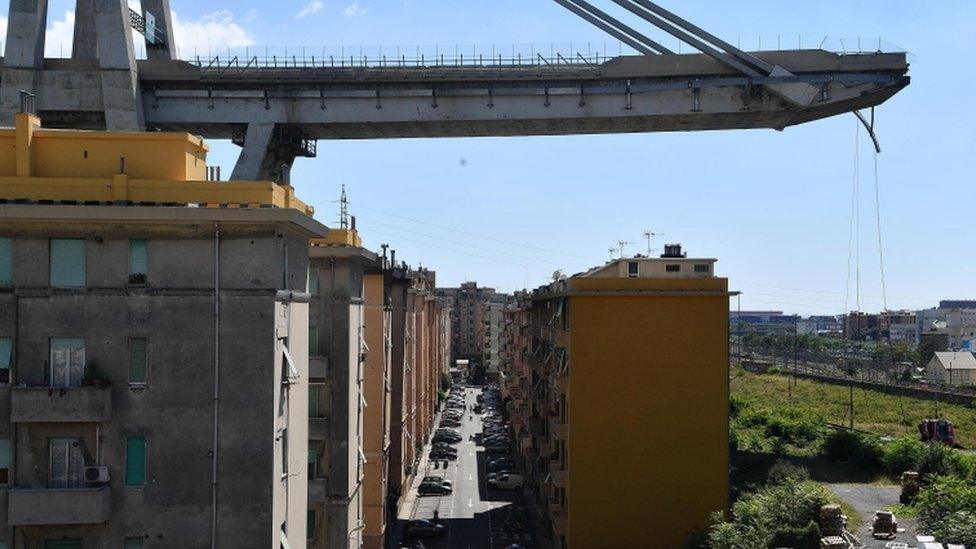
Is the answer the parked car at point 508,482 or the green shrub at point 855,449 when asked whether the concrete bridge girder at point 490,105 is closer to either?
the green shrub at point 855,449

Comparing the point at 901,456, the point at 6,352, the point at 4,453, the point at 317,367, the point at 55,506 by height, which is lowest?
the point at 901,456

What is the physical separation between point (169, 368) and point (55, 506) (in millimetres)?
2247

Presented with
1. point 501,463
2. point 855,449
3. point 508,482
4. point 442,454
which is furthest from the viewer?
point 442,454

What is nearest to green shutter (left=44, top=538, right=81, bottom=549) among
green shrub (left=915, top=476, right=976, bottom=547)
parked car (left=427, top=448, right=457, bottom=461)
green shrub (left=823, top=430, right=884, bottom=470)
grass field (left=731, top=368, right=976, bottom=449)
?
green shrub (left=915, top=476, right=976, bottom=547)

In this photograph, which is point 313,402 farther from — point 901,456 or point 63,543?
point 901,456

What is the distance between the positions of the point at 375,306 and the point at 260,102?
8.67 meters

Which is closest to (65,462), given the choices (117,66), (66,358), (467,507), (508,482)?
(66,358)

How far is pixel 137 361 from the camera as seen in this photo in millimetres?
12375

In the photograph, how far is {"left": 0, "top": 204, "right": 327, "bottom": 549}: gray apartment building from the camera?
12.1 m

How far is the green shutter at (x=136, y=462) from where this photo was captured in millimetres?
12312

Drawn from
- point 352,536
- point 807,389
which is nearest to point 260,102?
point 352,536

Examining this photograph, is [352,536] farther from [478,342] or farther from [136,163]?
[478,342]

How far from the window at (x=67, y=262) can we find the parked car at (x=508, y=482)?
1657 inches

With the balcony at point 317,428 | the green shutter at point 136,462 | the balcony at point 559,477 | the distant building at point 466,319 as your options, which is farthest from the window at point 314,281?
the distant building at point 466,319
